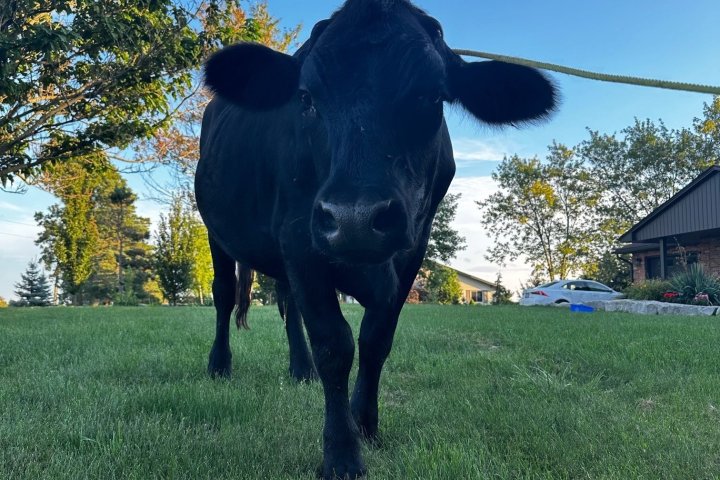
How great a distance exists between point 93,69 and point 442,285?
3488 centimetres

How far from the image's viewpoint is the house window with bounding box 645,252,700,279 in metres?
26.8

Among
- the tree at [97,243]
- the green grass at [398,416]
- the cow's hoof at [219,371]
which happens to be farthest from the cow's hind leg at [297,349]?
the tree at [97,243]

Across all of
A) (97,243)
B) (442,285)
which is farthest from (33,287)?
(442,285)

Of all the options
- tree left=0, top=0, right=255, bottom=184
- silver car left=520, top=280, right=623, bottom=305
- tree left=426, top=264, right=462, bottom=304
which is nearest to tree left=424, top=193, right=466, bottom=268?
tree left=426, top=264, right=462, bottom=304

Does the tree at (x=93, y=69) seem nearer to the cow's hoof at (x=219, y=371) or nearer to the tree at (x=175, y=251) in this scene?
the cow's hoof at (x=219, y=371)

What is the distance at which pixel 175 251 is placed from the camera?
81.6ft

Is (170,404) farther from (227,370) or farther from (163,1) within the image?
(163,1)

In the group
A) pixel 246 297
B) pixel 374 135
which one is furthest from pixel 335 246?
pixel 246 297

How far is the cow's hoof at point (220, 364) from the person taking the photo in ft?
14.4

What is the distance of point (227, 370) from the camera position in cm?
441

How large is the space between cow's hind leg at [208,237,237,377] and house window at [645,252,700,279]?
81.5ft

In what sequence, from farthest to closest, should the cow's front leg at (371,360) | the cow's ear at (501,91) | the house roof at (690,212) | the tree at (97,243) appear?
the tree at (97,243) → the house roof at (690,212) → the cow's ear at (501,91) → the cow's front leg at (371,360)

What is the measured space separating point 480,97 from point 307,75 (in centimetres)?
97

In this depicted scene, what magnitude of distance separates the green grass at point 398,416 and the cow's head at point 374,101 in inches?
38.4
